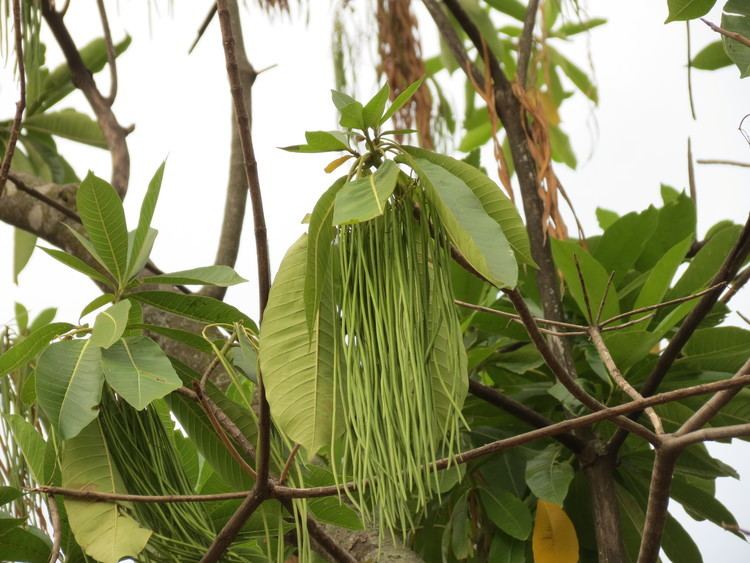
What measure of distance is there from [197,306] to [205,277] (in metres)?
0.03

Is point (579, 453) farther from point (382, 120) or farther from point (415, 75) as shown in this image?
point (415, 75)

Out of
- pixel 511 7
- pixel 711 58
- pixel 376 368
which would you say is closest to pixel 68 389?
pixel 376 368

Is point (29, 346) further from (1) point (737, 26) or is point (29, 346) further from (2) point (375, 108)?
(1) point (737, 26)

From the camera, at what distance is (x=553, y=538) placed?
3.63 ft

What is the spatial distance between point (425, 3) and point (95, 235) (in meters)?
0.68

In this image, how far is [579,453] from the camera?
1146 millimetres

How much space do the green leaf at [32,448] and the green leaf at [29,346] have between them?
0.07 metres

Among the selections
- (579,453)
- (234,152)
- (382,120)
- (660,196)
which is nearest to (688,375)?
(579,453)

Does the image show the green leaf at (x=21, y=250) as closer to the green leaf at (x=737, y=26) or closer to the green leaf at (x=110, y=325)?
the green leaf at (x=110, y=325)

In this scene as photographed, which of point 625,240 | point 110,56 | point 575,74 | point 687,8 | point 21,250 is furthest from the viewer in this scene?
point 575,74

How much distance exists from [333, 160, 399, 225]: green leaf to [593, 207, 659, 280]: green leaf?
71 cm

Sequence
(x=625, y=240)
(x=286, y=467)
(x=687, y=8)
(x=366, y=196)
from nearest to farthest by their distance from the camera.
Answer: (x=366, y=196), (x=286, y=467), (x=687, y=8), (x=625, y=240)

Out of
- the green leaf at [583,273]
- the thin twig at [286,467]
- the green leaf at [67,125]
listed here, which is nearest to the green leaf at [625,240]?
the green leaf at [583,273]

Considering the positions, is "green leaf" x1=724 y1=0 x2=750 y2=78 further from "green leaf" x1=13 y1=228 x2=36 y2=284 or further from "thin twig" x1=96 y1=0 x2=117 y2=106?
"green leaf" x1=13 y1=228 x2=36 y2=284
